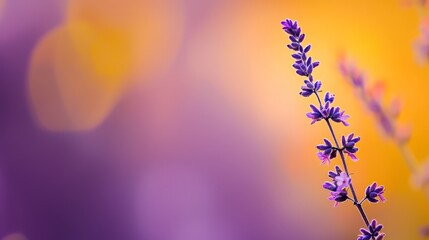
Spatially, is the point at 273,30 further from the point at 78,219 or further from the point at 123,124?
the point at 78,219

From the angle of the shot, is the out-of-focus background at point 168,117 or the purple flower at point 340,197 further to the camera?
the out-of-focus background at point 168,117

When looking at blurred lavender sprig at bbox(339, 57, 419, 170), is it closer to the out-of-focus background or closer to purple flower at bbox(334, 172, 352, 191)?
purple flower at bbox(334, 172, 352, 191)

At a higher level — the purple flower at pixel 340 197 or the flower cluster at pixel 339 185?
the flower cluster at pixel 339 185

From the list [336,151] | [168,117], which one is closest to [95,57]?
[168,117]

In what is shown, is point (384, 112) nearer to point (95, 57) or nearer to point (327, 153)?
point (327, 153)

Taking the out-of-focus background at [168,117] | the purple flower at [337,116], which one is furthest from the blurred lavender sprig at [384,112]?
the out-of-focus background at [168,117]

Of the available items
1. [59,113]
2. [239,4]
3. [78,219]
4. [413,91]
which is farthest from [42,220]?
[413,91]

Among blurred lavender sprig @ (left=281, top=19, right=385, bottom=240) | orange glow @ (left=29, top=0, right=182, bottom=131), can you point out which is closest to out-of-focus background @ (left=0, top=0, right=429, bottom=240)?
orange glow @ (left=29, top=0, right=182, bottom=131)

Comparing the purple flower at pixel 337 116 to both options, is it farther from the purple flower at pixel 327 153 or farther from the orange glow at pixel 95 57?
the orange glow at pixel 95 57
